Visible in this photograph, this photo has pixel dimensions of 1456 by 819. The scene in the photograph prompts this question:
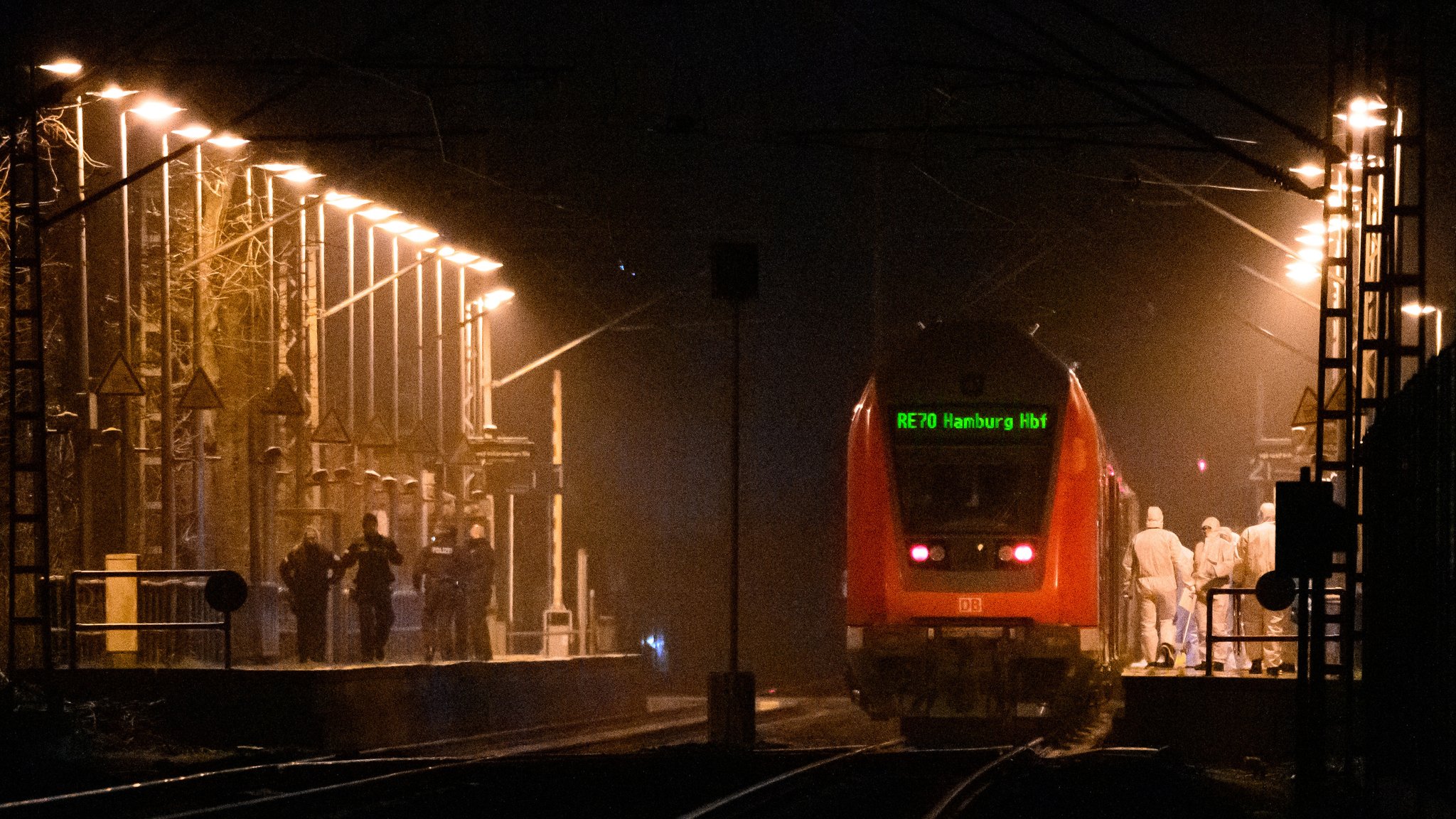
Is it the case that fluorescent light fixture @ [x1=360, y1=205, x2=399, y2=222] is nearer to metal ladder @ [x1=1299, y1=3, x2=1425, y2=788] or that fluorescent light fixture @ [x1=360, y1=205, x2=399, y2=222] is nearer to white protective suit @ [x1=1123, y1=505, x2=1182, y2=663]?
white protective suit @ [x1=1123, y1=505, x2=1182, y2=663]

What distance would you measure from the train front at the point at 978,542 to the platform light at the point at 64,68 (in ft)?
31.0

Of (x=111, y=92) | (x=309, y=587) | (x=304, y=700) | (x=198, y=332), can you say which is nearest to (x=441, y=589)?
(x=309, y=587)

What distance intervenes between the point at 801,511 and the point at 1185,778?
39.3 meters

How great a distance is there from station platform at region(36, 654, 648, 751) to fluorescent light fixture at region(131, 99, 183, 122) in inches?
282

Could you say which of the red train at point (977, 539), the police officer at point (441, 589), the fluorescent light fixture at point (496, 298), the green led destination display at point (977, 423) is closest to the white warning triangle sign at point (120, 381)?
the police officer at point (441, 589)

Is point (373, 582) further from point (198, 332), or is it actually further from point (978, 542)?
point (978, 542)

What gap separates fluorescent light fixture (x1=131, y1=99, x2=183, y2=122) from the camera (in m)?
27.6

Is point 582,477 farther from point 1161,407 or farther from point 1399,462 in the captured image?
point 1399,462

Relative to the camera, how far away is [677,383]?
2158 inches

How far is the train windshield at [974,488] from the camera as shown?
21.2 m

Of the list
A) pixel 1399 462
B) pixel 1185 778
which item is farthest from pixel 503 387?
pixel 1399 462

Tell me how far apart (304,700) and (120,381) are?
3854 millimetres

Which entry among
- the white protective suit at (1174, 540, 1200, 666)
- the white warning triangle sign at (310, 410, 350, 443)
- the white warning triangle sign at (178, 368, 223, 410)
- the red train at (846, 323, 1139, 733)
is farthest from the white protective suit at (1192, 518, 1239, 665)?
the white warning triangle sign at (310, 410, 350, 443)

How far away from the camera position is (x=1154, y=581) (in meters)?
25.1
